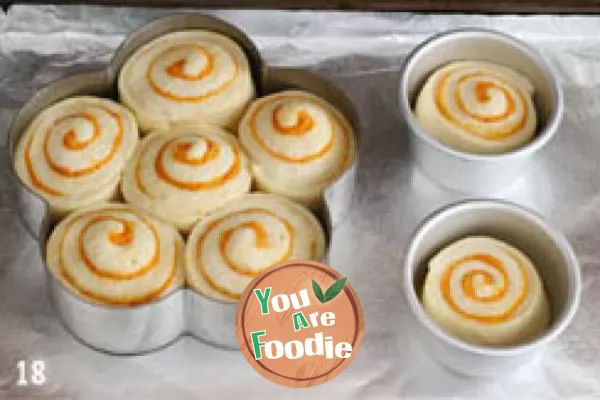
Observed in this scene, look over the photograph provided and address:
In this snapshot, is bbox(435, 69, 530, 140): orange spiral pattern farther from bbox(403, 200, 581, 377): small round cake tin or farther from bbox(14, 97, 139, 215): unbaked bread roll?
bbox(14, 97, 139, 215): unbaked bread roll

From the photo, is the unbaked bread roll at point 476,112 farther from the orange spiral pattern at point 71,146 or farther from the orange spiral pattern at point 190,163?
the orange spiral pattern at point 71,146

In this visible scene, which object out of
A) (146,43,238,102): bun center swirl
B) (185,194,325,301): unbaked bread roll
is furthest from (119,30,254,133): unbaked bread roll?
(185,194,325,301): unbaked bread roll

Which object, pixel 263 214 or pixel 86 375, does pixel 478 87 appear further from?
pixel 86 375

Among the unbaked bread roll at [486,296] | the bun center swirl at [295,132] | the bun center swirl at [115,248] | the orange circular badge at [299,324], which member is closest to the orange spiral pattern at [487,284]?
the unbaked bread roll at [486,296]

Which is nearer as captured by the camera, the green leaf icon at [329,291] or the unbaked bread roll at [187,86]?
the green leaf icon at [329,291]

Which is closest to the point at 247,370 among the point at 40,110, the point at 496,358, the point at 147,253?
the point at 147,253

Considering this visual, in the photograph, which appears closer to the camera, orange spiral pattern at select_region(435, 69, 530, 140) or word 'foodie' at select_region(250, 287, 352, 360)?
word 'foodie' at select_region(250, 287, 352, 360)
